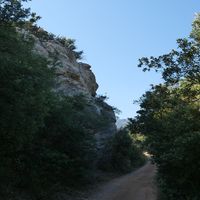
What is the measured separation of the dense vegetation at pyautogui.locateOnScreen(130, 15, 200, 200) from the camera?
15226mm

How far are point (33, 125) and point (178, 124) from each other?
586 cm

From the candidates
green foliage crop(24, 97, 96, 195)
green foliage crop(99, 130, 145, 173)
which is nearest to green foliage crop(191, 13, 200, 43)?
green foliage crop(24, 97, 96, 195)

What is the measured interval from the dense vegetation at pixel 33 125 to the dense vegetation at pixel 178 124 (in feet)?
16.1

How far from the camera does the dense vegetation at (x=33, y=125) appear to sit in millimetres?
13211

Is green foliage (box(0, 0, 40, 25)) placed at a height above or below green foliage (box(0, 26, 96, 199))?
above

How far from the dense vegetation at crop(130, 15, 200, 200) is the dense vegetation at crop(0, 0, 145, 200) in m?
4.90

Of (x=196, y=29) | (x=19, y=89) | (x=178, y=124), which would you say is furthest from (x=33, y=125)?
(x=196, y=29)

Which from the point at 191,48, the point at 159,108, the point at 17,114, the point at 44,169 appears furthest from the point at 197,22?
the point at 17,114

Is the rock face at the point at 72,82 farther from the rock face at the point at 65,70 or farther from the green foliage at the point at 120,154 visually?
the green foliage at the point at 120,154

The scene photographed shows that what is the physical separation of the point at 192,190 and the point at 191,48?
8.23m

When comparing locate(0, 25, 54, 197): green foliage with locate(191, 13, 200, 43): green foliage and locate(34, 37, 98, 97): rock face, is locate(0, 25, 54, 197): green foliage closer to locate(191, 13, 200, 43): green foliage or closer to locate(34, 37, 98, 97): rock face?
locate(191, 13, 200, 43): green foliage

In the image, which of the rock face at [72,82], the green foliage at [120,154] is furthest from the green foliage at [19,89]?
the green foliage at [120,154]

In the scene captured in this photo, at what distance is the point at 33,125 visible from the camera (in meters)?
14.5

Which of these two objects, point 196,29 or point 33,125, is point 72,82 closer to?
point 196,29
